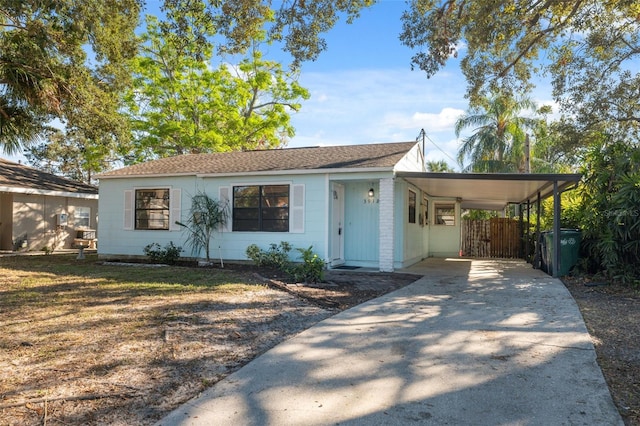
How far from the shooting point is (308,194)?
38.5 feet

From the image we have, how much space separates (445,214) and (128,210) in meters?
11.6

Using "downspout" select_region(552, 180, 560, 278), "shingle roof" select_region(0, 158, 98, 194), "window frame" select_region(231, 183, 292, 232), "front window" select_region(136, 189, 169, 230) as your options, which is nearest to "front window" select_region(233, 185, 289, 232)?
"window frame" select_region(231, 183, 292, 232)

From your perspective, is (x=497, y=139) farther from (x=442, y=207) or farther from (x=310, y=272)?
(x=310, y=272)

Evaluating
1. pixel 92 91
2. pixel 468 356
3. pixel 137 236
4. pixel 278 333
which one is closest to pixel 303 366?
pixel 278 333

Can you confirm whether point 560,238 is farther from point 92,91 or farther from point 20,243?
point 20,243

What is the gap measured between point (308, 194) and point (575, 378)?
848 centimetres

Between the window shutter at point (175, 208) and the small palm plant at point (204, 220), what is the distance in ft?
1.74

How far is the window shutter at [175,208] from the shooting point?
43.5 feet

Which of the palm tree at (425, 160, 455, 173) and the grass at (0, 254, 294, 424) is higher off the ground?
the palm tree at (425, 160, 455, 173)

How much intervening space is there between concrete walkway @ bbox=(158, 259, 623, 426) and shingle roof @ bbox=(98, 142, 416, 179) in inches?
219

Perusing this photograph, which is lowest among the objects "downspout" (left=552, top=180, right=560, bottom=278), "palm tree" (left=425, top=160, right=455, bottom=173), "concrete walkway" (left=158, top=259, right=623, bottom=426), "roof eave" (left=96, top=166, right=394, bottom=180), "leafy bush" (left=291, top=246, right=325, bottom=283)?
"concrete walkway" (left=158, top=259, right=623, bottom=426)

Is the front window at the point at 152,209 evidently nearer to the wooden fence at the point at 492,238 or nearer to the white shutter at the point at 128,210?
Result: the white shutter at the point at 128,210

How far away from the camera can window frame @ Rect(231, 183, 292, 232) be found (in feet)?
39.4

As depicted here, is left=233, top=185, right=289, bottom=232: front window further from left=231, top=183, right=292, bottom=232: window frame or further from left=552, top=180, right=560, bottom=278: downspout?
left=552, top=180, right=560, bottom=278: downspout
